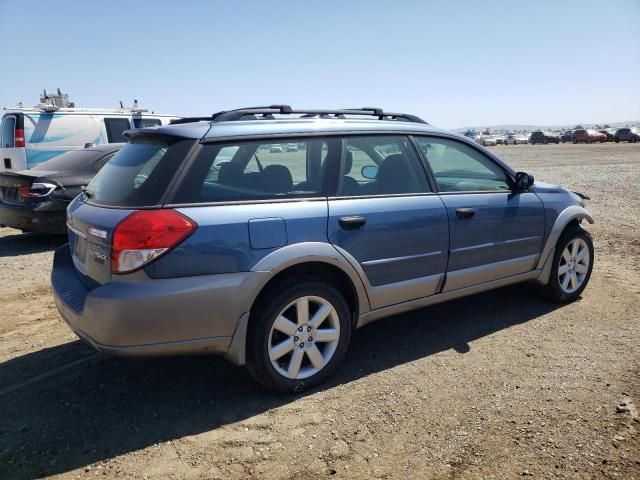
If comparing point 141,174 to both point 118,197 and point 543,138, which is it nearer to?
point 118,197

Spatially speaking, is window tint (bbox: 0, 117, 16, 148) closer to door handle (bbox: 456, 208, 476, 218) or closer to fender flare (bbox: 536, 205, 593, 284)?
door handle (bbox: 456, 208, 476, 218)

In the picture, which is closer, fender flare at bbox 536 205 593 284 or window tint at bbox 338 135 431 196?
window tint at bbox 338 135 431 196

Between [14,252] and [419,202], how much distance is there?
6.29 metres

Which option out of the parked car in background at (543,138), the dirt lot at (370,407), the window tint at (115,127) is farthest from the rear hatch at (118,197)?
the parked car in background at (543,138)

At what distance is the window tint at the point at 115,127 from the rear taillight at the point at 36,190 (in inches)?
178

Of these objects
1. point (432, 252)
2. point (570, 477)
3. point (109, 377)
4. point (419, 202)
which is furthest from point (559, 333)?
point (109, 377)

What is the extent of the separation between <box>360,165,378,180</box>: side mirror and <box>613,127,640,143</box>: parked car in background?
5570cm

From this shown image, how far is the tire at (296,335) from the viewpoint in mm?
3115

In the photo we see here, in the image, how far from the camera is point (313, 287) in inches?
128

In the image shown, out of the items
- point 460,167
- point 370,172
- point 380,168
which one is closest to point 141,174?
point 370,172

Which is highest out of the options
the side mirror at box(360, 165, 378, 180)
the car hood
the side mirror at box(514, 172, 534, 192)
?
the side mirror at box(360, 165, 378, 180)

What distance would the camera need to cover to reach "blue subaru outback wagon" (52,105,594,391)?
2.83 m

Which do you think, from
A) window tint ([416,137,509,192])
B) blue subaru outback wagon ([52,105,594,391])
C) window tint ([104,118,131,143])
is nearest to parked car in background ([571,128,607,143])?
window tint ([104,118,131,143])

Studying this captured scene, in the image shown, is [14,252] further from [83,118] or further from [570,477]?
[570,477]
